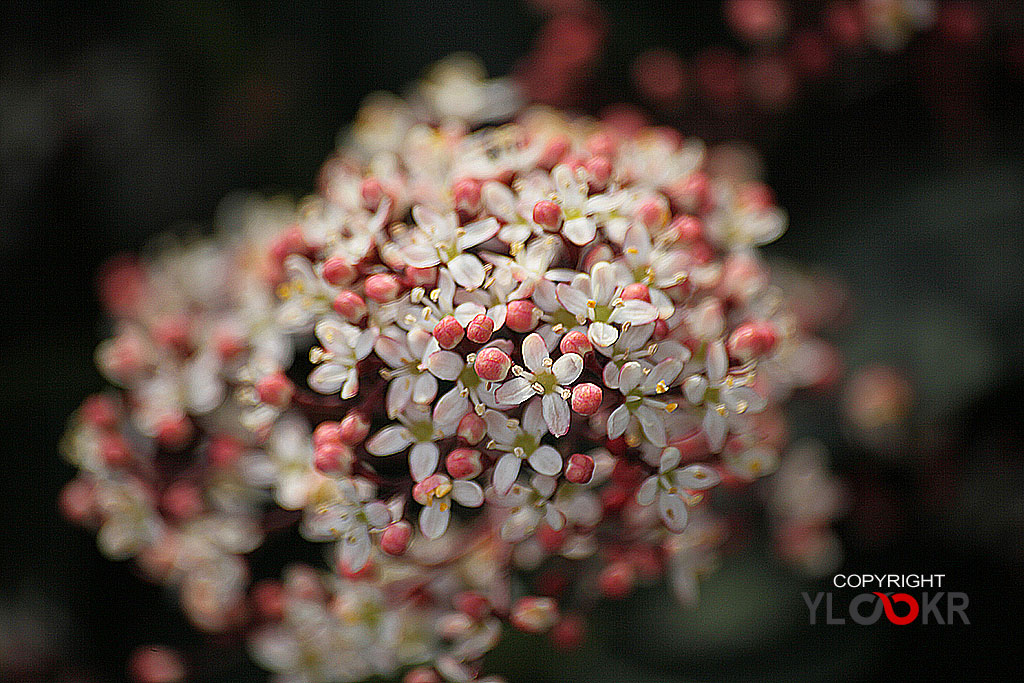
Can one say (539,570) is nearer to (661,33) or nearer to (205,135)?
(661,33)

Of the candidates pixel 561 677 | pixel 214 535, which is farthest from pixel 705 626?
pixel 214 535

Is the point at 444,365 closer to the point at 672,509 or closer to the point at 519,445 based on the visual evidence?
the point at 519,445

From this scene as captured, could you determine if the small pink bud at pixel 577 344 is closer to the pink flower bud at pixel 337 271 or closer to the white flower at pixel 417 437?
the white flower at pixel 417 437

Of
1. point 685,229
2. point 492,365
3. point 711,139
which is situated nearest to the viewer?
point 492,365

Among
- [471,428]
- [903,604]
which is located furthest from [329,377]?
[903,604]

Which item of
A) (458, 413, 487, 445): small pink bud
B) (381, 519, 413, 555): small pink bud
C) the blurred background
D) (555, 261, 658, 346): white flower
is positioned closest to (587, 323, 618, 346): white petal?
(555, 261, 658, 346): white flower

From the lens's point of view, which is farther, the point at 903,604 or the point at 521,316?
the point at 903,604
